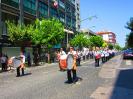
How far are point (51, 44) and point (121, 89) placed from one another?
3256 centimetres

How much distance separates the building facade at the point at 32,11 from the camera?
4191 cm

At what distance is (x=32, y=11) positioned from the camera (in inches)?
2040

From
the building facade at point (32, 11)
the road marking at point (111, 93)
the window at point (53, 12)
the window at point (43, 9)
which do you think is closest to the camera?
the road marking at point (111, 93)

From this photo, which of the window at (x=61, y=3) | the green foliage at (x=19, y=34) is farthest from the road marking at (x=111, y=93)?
the window at (x=61, y=3)

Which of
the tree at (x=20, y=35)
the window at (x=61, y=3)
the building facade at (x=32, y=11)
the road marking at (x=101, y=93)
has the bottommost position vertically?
the road marking at (x=101, y=93)

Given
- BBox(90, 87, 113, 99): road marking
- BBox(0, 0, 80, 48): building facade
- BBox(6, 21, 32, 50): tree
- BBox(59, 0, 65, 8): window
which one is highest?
BBox(59, 0, 65, 8): window

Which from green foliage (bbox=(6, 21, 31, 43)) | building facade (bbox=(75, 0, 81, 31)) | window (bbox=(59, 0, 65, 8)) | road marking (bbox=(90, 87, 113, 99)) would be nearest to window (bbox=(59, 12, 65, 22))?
window (bbox=(59, 0, 65, 8))

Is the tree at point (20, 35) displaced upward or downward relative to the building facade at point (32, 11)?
downward

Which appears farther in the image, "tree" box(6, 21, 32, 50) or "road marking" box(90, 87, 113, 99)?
"tree" box(6, 21, 32, 50)

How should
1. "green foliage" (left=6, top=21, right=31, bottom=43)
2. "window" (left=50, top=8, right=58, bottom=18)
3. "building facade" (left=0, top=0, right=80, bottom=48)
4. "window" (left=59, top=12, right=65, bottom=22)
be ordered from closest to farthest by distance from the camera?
"green foliage" (left=6, top=21, right=31, bottom=43)
"building facade" (left=0, top=0, right=80, bottom=48)
"window" (left=50, top=8, right=58, bottom=18)
"window" (left=59, top=12, right=65, bottom=22)

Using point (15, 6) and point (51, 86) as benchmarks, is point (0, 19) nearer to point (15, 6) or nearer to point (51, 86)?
point (15, 6)

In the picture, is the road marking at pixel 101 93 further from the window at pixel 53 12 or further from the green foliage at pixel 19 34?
the window at pixel 53 12

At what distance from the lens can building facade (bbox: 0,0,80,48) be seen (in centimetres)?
4191

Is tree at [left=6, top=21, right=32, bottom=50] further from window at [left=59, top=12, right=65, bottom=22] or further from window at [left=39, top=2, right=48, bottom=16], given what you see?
window at [left=59, top=12, right=65, bottom=22]
